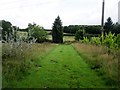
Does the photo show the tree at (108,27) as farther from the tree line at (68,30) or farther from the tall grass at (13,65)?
the tall grass at (13,65)

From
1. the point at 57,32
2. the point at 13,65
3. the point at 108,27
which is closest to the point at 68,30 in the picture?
the point at 57,32

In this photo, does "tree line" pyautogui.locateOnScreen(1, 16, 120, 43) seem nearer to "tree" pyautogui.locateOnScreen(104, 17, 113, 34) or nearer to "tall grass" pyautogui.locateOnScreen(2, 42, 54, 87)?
"tree" pyautogui.locateOnScreen(104, 17, 113, 34)

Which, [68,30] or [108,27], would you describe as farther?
[68,30]

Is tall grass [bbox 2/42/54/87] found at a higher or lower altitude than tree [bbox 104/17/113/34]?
lower

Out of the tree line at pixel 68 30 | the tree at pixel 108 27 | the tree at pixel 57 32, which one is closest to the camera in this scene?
the tree line at pixel 68 30

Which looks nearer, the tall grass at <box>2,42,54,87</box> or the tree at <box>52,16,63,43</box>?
the tall grass at <box>2,42,54,87</box>

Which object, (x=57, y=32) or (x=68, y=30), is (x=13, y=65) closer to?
(x=57, y=32)

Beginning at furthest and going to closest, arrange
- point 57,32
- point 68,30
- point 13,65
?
point 68,30, point 57,32, point 13,65

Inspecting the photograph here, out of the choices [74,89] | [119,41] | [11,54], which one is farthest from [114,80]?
[119,41]

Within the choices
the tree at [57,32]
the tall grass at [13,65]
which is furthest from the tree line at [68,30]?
the tall grass at [13,65]

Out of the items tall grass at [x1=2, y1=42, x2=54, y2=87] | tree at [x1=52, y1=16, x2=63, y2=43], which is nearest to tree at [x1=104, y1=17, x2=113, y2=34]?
tree at [x1=52, y1=16, x2=63, y2=43]

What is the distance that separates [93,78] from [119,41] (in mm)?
14277

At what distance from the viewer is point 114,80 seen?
1070 centimetres

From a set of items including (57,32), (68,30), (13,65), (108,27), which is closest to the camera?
(13,65)
